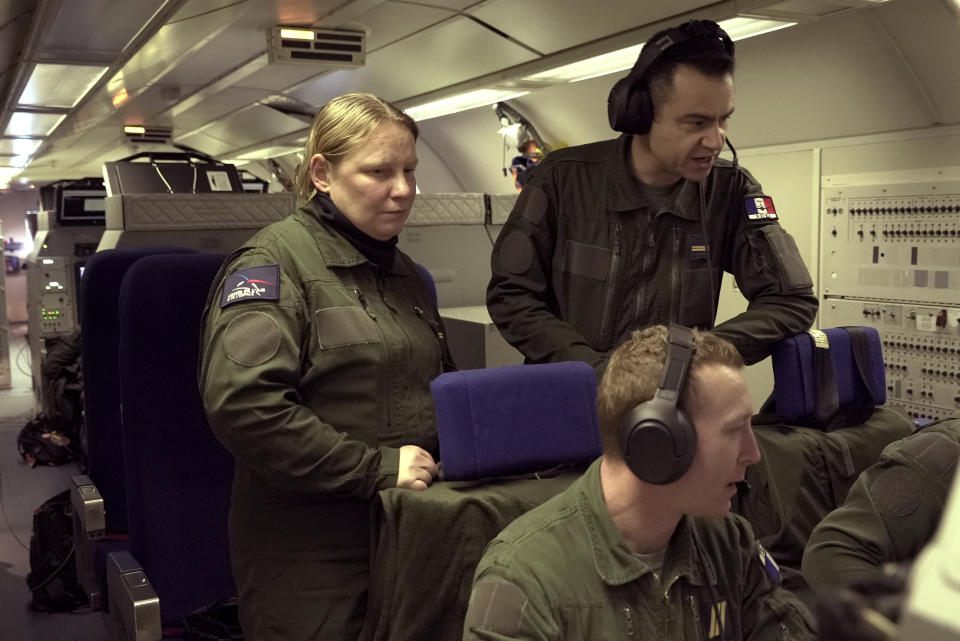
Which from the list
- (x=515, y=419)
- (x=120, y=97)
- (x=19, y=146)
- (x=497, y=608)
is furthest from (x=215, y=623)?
(x=19, y=146)

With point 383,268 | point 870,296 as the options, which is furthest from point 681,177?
point 870,296

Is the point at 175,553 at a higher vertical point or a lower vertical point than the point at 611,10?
lower

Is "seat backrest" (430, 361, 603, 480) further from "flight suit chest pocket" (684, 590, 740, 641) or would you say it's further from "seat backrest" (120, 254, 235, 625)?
"seat backrest" (120, 254, 235, 625)

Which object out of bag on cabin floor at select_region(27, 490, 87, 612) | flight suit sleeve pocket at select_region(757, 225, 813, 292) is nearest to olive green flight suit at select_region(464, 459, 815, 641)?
flight suit sleeve pocket at select_region(757, 225, 813, 292)

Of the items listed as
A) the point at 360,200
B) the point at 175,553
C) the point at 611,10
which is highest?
the point at 611,10

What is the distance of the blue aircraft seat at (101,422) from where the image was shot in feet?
9.91

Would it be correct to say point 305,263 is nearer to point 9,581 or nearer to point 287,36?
point 9,581

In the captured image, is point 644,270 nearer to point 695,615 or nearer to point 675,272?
point 675,272

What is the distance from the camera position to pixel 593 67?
6.03m

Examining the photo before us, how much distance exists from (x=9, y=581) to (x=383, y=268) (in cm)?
368

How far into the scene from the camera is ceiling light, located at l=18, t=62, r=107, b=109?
255 inches

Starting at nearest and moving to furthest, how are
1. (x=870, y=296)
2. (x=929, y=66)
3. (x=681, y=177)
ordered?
1. (x=681, y=177)
2. (x=929, y=66)
3. (x=870, y=296)

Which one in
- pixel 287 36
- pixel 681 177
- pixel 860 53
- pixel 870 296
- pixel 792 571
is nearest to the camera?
pixel 792 571

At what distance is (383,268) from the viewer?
7.43 feet
